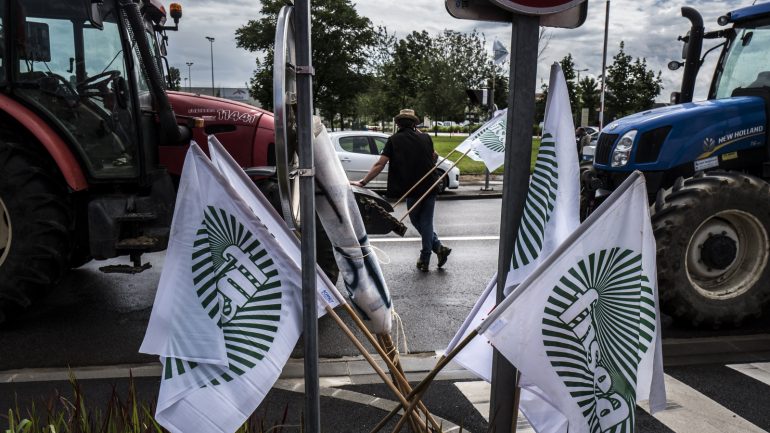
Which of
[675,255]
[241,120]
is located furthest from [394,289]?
[675,255]

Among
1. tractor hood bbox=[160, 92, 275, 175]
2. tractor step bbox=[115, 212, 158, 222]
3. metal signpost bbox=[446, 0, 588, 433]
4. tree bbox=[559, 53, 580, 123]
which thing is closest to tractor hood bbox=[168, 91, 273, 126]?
tractor hood bbox=[160, 92, 275, 175]

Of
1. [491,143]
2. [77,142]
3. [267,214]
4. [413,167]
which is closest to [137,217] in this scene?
[77,142]

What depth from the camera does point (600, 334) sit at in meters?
2.30

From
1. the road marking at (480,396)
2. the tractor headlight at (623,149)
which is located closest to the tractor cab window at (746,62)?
the tractor headlight at (623,149)

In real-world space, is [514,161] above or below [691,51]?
below

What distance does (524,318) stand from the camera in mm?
2205

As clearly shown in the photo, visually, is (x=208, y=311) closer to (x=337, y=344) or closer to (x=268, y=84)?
(x=337, y=344)

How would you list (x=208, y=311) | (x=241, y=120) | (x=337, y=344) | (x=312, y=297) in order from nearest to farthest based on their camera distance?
(x=312, y=297) → (x=208, y=311) → (x=337, y=344) → (x=241, y=120)

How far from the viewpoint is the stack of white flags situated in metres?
2.28

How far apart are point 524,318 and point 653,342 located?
1.78 feet

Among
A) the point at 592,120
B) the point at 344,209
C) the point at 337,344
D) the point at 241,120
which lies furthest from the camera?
the point at 592,120

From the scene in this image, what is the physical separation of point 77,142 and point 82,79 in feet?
1.76

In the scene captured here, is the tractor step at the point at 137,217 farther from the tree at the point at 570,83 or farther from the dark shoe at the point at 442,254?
the tree at the point at 570,83

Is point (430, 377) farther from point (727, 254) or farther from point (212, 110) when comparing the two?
point (212, 110)
